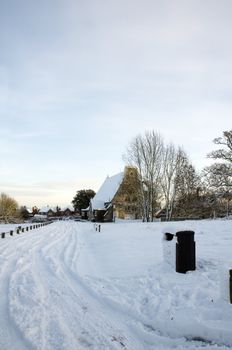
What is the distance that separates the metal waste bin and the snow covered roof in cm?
6920

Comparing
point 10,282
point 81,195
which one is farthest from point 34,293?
point 81,195

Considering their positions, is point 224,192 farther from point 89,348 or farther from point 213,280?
point 89,348

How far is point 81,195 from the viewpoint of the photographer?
420 feet

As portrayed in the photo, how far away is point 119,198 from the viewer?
6931 cm

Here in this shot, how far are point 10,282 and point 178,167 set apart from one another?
43850 mm

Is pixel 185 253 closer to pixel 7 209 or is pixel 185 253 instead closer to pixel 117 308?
pixel 117 308

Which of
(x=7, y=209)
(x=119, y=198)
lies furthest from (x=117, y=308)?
(x=7, y=209)

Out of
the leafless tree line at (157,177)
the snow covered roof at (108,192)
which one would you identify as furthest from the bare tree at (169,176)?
the snow covered roof at (108,192)

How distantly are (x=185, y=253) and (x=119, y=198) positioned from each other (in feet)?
198

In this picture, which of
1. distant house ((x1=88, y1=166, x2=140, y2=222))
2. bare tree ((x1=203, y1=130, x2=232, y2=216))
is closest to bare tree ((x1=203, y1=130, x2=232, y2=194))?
bare tree ((x1=203, y1=130, x2=232, y2=216))

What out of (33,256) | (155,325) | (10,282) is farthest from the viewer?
(33,256)

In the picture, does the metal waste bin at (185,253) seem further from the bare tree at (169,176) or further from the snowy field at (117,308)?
the bare tree at (169,176)

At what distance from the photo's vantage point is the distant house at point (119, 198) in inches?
2230

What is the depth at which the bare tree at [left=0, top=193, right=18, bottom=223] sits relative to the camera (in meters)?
100
